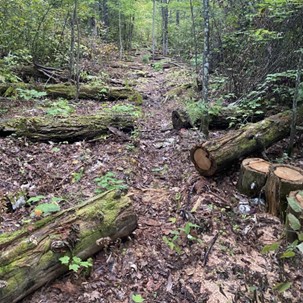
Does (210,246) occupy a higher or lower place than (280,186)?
lower

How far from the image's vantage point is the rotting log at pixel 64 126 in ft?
18.7

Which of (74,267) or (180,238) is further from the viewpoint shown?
(180,238)

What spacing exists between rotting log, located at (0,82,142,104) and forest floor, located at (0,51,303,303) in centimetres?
176

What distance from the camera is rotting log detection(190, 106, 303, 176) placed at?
14.9ft

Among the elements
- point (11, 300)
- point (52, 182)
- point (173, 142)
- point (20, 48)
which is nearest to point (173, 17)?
point (20, 48)

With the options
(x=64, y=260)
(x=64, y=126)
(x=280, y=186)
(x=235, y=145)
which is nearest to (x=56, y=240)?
(x=64, y=260)

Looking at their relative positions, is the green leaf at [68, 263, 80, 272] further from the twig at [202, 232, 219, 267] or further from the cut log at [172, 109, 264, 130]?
the cut log at [172, 109, 264, 130]

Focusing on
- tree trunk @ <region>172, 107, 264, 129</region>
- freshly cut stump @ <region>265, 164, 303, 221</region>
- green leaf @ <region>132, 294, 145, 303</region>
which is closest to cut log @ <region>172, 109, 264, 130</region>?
tree trunk @ <region>172, 107, 264, 129</region>

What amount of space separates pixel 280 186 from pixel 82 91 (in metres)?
6.92

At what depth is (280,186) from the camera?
12.8ft

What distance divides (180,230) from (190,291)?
32.2 inches

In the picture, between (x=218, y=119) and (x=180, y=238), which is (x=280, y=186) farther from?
(x=218, y=119)

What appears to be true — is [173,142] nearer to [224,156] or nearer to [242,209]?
[224,156]

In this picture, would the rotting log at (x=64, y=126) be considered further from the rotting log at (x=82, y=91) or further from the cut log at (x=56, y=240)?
the cut log at (x=56, y=240)
